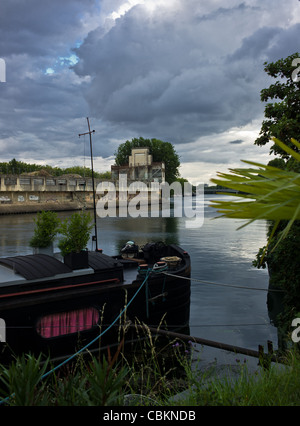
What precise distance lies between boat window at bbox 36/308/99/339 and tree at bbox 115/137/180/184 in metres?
150

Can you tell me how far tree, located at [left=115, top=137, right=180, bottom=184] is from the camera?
162 meters

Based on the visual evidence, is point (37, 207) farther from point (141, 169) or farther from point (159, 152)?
point (159, 152)

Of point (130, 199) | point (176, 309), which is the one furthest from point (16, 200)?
point (176, 309)

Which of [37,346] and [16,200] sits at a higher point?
[16,200]

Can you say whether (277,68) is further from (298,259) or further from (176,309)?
(176,309)

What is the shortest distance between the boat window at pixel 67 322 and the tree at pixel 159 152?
14956 centimetres

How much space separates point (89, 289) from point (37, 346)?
2351 mm

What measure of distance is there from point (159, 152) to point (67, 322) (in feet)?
504

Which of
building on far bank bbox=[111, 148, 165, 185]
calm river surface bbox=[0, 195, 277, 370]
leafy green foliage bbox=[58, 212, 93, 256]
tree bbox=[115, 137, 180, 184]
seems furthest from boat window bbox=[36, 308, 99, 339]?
tree bbox=[115, 137, 180, 184]

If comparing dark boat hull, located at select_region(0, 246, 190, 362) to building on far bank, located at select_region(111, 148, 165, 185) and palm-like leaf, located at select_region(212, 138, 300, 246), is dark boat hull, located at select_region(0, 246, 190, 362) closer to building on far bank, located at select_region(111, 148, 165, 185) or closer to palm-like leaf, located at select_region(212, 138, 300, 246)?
palm-like leaf, located at select_region(212, 138, 300, 246)

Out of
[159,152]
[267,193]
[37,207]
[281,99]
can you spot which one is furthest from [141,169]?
[267,193]

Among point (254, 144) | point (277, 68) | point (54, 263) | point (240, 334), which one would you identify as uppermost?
point (277, 68)
